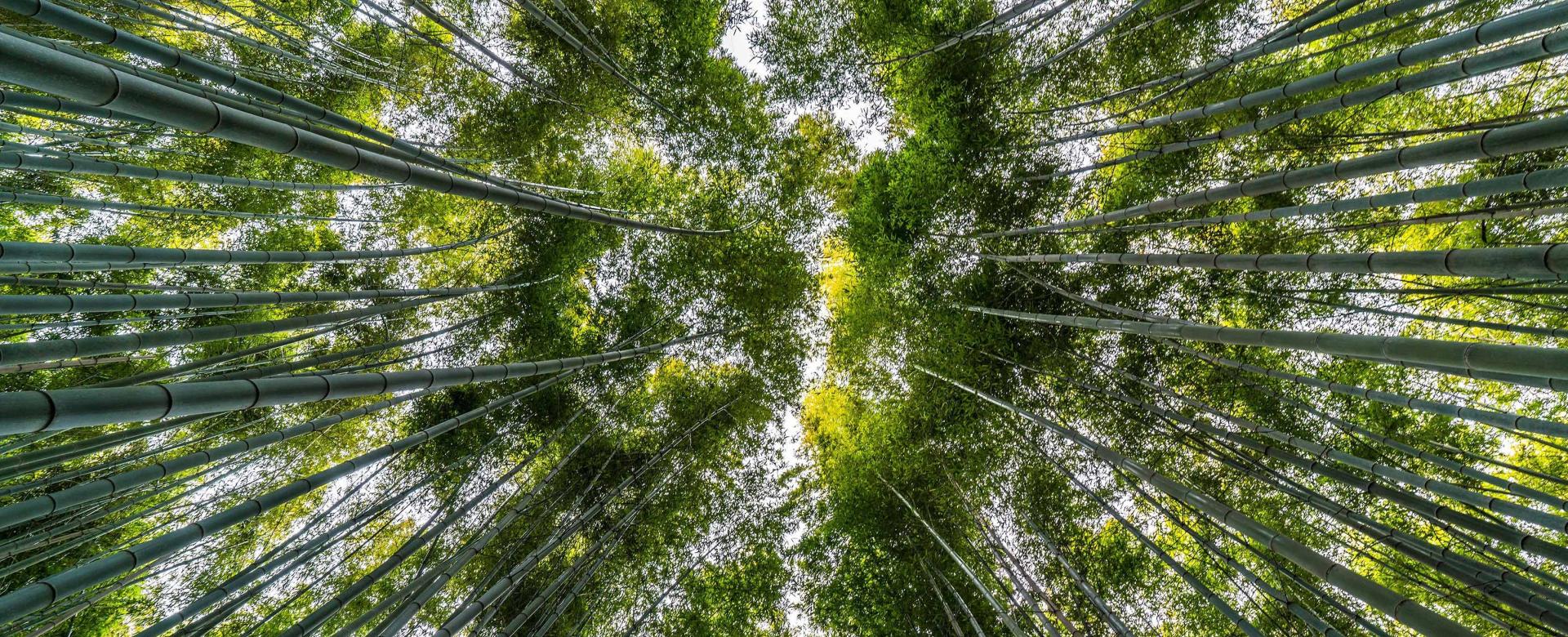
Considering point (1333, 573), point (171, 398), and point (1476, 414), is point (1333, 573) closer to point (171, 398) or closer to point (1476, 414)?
point (1476, 414)

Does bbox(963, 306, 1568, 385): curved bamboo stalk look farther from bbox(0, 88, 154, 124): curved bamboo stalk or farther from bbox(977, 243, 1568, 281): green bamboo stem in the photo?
bbox(0, 88, 154, 124): curved bamboo stalk

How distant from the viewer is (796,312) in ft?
24.7

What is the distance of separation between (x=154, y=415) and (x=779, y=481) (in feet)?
22.6

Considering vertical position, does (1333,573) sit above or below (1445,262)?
below

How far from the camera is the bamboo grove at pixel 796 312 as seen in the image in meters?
5.07

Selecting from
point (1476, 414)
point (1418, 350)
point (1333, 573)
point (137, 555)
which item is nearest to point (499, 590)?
point (137, 555)

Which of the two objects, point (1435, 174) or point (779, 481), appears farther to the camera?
point (779, 481)

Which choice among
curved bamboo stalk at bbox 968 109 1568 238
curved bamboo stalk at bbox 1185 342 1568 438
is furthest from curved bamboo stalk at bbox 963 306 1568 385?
curved bamboo stalk at bbox 1185 342 1568 438

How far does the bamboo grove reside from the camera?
200 inches

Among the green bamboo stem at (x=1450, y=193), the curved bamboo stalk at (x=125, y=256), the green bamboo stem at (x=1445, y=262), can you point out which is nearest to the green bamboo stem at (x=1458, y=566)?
the green bamboo stem at (x=1445, y=262)

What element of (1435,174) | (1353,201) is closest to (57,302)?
(1353,201)

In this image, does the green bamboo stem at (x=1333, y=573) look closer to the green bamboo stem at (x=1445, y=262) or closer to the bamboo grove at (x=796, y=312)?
the green bamboo stem at (x=1445, y=262)

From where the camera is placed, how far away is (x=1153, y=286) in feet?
19.1

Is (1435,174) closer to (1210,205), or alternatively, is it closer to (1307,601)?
(1210,205)
